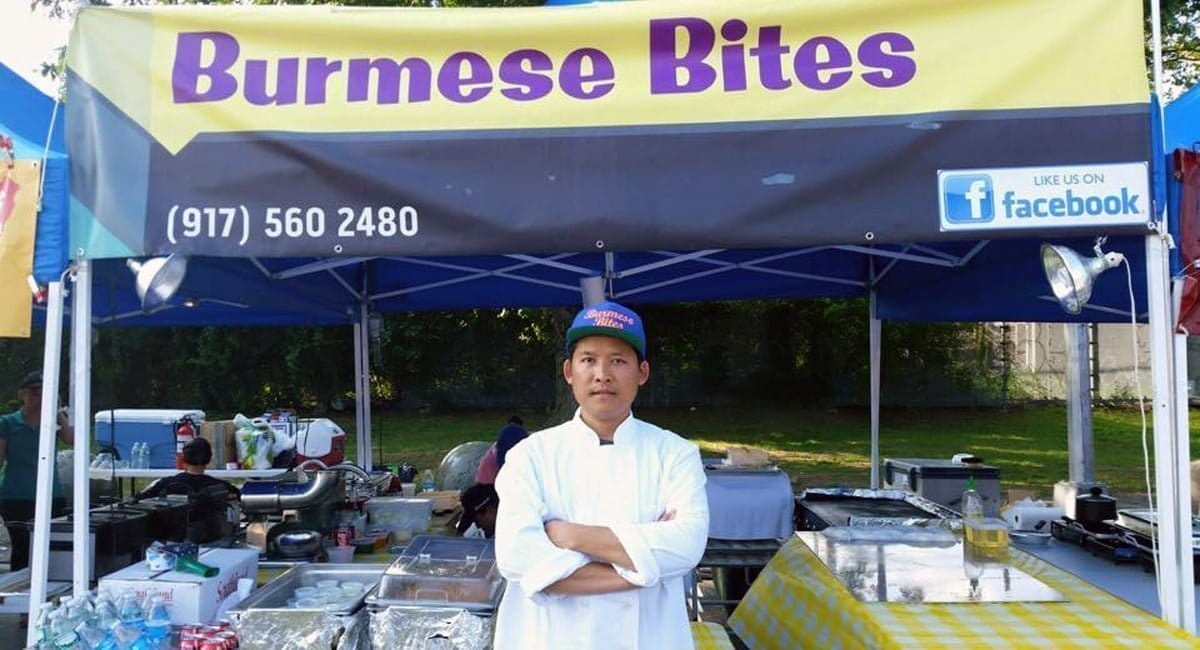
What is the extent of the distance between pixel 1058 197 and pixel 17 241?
297 cm

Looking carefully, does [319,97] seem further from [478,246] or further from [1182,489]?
[1182,489]

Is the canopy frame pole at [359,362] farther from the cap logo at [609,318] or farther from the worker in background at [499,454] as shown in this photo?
the cap logo at [609,318]

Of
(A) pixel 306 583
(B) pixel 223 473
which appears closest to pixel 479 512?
(A) pixel 306 583

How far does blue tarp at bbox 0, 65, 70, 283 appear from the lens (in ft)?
8.35

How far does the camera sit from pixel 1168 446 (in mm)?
2422

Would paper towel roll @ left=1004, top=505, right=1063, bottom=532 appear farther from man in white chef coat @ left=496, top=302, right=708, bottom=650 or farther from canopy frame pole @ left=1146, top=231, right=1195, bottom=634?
man in white chef coat @ left=496, top=302, right=708, bottom=650

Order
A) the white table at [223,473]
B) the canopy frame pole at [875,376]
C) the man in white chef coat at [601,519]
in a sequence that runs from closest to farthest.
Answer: the man in white chef coat at [601,519] < the canopy frame pole at [875,376] < the white table at [223,473]

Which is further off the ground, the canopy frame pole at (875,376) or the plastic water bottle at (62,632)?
the canopy frame pole at (875,376)

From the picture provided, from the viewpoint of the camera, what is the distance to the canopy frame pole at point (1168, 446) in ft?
7.95

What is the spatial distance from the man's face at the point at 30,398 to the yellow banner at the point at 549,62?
9.13 feet

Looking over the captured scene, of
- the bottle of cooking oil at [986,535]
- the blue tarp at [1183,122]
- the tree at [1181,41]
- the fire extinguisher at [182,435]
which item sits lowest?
the bottle of cooking oil at [986,535]

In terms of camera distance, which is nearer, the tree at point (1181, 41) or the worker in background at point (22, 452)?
the worker in background at point (22, 452)

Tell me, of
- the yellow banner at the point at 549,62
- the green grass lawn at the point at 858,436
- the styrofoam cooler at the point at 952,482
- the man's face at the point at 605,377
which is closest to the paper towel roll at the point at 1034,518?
the styrofoam cooler at the point at 952,482

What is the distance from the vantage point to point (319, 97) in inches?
99.5
